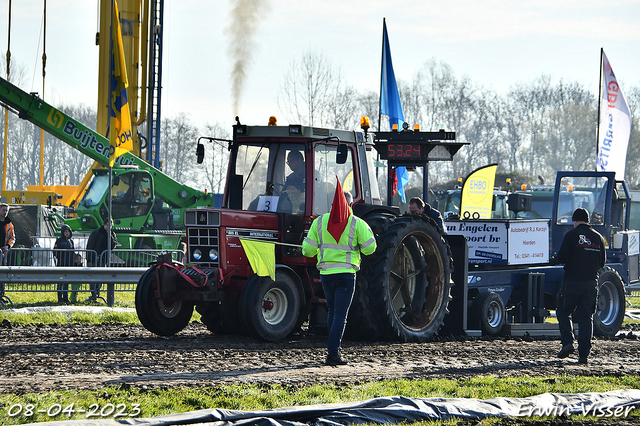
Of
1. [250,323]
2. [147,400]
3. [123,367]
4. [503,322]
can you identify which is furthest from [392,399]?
[503,322]

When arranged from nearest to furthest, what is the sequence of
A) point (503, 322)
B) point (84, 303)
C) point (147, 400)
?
point (147, 400) < point (503, 322) < point (84, 303)

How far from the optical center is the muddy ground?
7.16 meters

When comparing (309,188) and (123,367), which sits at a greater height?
(309,188)

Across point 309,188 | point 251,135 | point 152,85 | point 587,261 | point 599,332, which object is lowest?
point 599,332

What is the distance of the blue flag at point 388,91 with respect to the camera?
19531 millimetres

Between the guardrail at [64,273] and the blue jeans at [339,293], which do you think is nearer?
the blue jeans at [339,293]

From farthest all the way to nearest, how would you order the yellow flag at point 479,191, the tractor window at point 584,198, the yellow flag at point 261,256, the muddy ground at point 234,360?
the yellow flag at point 479,191
the tractor window at point 584,198
the yellow flag at point 261,256
the muddy ground at point 234,360

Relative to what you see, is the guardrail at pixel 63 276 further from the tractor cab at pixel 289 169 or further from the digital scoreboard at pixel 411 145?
the digital scoreboard at pixel 411 145

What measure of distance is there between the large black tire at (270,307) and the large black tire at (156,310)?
3.96 feet

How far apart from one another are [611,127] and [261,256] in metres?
14.0

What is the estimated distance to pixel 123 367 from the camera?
7676mm

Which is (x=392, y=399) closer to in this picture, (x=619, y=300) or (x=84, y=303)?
(x=619, y=300)

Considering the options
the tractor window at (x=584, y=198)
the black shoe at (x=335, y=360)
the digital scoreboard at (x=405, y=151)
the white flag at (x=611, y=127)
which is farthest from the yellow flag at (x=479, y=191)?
the black shoe at (x=335, y=360)

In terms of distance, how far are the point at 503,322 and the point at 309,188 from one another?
445cm
